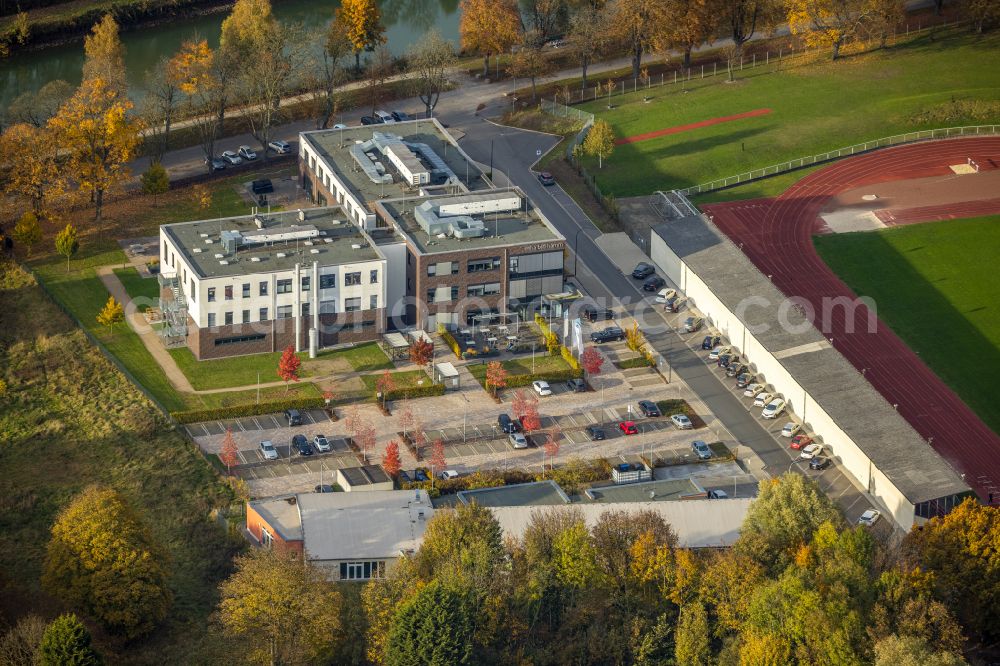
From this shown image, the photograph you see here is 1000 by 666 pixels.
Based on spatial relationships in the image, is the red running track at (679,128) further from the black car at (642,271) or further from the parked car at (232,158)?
the parked car at (232,158)

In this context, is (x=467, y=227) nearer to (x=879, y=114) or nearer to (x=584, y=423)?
(x=584, y=423)

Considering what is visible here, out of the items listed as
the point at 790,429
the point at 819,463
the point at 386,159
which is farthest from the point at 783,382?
the point at 386,159

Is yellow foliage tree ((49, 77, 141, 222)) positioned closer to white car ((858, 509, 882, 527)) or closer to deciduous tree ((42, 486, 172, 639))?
deciduous tree ((42, 486, 172, 639))

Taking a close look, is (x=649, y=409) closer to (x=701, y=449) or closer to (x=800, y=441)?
(x=701, y=449)

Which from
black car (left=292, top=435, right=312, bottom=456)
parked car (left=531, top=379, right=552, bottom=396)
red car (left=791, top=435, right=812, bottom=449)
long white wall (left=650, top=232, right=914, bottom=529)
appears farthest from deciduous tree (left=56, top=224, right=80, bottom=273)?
red car (left=791, top=435, right=812, bottom=449)

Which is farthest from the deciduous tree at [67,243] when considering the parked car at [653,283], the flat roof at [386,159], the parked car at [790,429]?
the parked car at [790,429]

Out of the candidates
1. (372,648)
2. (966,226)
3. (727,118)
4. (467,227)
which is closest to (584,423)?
(467,227)
